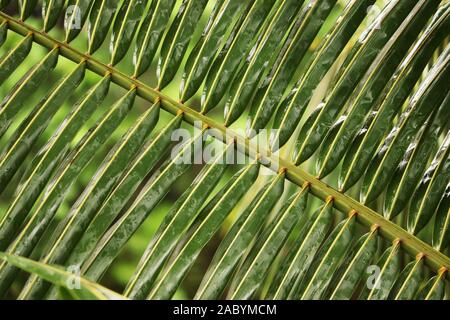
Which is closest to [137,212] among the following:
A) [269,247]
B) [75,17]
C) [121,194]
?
[121,194]

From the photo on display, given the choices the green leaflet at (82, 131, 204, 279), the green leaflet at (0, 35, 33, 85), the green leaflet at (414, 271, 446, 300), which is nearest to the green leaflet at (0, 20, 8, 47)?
the green leaflet at (0, 35, 33, 85)

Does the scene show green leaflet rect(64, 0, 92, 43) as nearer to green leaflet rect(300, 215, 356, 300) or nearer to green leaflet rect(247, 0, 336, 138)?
green leaflet rect(247, 0, 336, 138)

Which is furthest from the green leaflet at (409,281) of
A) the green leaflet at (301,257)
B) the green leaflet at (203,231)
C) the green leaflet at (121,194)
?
the green leaflet at (121,194)

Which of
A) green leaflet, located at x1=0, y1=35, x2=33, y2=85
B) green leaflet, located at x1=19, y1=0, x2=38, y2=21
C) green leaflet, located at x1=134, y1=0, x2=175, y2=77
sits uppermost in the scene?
green leaflet, located at x1=134, y1=0, x2=175, y2=77
